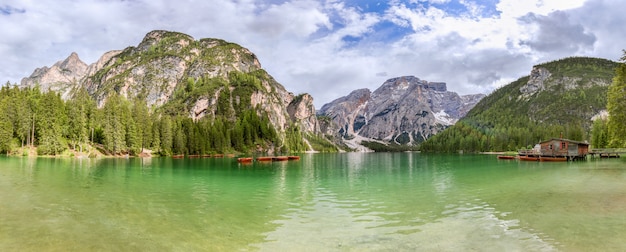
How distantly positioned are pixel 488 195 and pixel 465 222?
13055mm

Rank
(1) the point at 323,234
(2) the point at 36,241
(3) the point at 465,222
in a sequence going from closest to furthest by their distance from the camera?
(2) the point at 36,241 → (1) the point at 323,234 → (3) the point at 465,222

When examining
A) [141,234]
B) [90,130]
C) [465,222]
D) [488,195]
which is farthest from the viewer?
[90,130]

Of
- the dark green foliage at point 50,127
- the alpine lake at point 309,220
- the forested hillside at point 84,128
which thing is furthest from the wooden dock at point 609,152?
the dark green foliage at point 50,127

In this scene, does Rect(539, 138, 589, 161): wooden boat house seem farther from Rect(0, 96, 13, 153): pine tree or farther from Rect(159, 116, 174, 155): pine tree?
Rect(0, 96, 13, 153): pine tree

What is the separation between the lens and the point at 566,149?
354 ft

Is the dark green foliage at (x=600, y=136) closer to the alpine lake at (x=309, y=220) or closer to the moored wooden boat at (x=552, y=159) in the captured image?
the moored wooden boat at (x=552, y=159)

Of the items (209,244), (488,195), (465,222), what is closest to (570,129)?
(488,195)

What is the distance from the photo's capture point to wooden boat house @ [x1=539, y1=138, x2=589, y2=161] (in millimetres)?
104838

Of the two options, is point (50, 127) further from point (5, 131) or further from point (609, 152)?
point (609, 152)

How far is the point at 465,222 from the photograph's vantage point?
67.3 feet

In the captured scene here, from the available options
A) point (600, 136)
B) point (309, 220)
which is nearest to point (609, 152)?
point (600, 136)

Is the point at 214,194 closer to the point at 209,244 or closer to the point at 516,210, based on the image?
the point at 209,244

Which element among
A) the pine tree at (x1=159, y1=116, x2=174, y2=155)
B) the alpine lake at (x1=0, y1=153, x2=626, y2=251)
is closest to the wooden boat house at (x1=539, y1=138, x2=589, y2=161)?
the alpine lake at (x1=0, y1=153, x2=626, y2=251)

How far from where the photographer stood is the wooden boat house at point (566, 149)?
4127 inches
